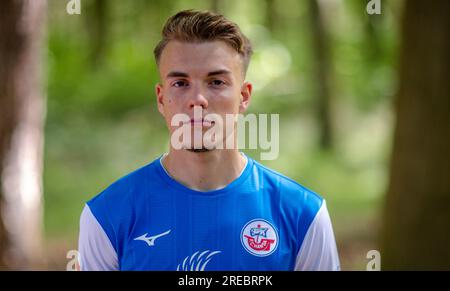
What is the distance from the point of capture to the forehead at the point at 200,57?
231cm

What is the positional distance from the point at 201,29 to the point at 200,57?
114 mm

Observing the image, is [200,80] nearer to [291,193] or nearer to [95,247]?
[291,193]

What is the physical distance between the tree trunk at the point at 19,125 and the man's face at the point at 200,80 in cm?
314

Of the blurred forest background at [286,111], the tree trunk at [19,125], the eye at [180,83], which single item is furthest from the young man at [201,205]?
the tree trunk at [19,125]

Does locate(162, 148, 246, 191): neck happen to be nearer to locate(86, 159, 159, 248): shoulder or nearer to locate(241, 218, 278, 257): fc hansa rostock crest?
locate(86, 159, 159, 248): shoulder

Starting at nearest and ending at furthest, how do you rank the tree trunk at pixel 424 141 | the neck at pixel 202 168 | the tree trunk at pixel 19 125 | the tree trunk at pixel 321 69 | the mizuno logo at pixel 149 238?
the mizuno logo at pixel 149 238 → the neck at pixel 202 168 → the tree trunk at pixel 424 141 → the tree trunk at pixel 19 125 → the tree trunk at pixel 321 69

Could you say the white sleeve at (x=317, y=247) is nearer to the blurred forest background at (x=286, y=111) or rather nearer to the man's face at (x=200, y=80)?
the man's face at (x=200, y=80)

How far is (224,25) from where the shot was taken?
A: 2352mm

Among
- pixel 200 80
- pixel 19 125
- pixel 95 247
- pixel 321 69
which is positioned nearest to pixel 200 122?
pixel 200 80

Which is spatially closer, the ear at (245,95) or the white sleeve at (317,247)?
the white sleeve at (317,247)

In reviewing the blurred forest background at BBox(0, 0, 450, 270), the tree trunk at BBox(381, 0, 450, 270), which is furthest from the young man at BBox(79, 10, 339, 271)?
the tree trunk at BBox(381, 0, 450, 270)

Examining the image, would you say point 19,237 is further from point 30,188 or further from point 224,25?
point 224,25

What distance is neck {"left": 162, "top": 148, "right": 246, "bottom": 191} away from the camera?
2.37m

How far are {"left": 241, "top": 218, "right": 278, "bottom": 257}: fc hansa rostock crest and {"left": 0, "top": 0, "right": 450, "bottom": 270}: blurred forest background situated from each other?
1983 mm
